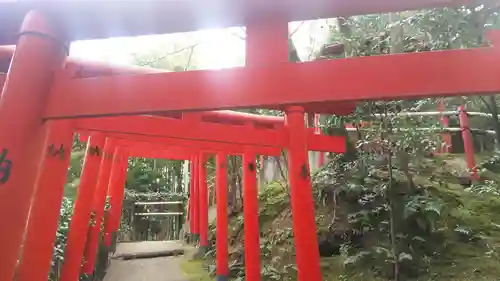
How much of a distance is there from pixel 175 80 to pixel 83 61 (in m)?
2.48

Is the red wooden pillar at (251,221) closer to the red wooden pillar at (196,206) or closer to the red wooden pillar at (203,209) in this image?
the red wooden pillar at (203,209)

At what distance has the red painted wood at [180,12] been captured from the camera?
2.73 meters

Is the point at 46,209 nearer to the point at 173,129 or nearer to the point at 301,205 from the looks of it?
the point at 173,129

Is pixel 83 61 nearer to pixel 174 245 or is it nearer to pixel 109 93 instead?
pixel 109 93

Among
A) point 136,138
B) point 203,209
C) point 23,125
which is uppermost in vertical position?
point 136,138

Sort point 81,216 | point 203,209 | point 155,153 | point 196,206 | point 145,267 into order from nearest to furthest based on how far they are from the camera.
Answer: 1. point 81,216
2. point 145,267
3. point 203,209
4. point 155,153
5. point 196,206

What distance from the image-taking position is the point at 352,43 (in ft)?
19.9

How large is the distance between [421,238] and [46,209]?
5621 millimetres

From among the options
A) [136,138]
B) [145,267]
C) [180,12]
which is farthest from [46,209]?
[145,267]

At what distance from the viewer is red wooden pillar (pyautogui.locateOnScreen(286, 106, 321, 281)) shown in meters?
5.25

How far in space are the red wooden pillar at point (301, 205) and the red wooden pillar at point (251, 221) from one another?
1548mm

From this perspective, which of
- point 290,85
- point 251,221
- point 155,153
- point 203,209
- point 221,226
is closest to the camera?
point 290,85

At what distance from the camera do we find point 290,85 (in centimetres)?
263

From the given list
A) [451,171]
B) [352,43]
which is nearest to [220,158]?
[352,43]
